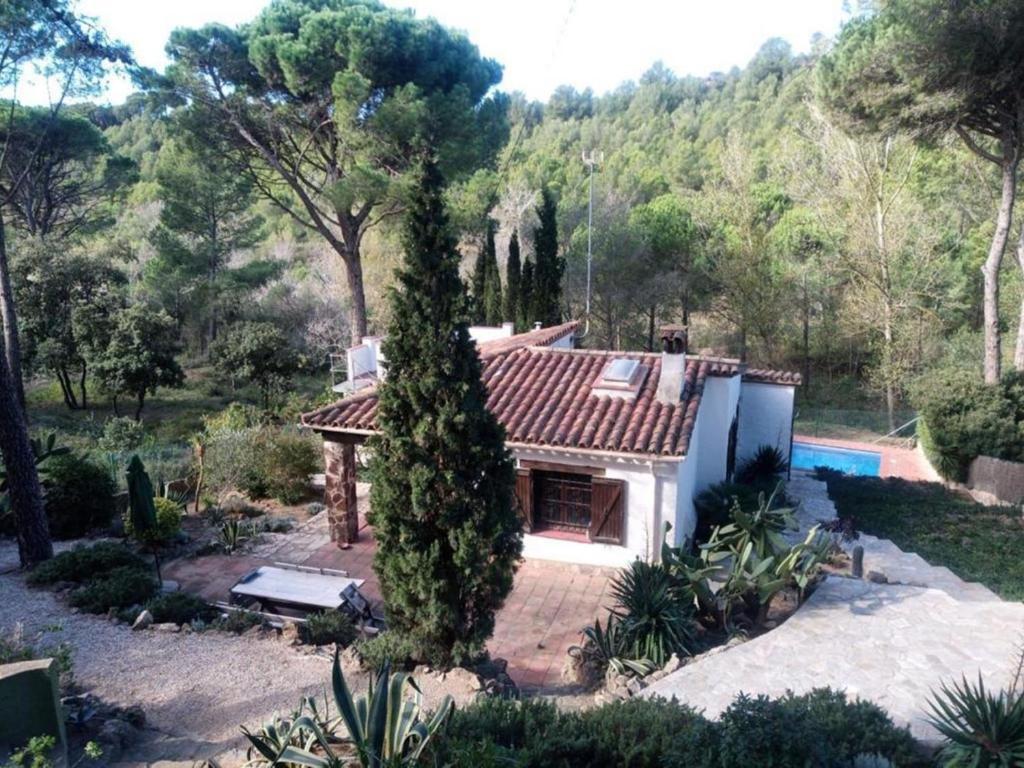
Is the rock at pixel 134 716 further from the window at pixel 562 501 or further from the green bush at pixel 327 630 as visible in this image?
the window at pixel 562 501

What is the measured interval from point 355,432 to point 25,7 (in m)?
12.0

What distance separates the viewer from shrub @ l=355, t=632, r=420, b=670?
730cm

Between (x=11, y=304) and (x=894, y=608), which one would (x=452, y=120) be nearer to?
(x=11, y=304)

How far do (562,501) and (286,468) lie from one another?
238 inches

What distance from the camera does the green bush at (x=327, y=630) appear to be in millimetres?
8242

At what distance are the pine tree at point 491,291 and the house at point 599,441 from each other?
14015mm

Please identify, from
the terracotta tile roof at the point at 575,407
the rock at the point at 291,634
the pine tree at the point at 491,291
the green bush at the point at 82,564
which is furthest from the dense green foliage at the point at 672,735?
the pine tree at the point at 491,291

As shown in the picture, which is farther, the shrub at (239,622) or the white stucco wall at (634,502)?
the white stucco wall at (634,502)

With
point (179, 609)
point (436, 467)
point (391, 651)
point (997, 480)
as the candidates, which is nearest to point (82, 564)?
point (179, 609)

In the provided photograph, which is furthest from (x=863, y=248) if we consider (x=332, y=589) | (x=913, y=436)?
(x=332, y=589)

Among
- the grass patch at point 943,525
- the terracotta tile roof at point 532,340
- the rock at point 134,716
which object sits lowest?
the grass patch at point 943,525

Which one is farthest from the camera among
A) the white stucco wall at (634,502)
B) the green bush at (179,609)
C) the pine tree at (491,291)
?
the pine tree at (491,291)

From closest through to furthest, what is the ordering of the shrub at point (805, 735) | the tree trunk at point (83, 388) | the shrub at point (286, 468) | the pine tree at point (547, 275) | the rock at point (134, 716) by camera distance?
1. the shrub at point (805, 735)
2. the rock at point (134, 716)
3. the shrub at point (286, 468)
4. the tree trunk at point (83, 388)
5. the pine tree at point (547, 275)

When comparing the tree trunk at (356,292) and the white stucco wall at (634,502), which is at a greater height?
the tree trunk at (356,292)
